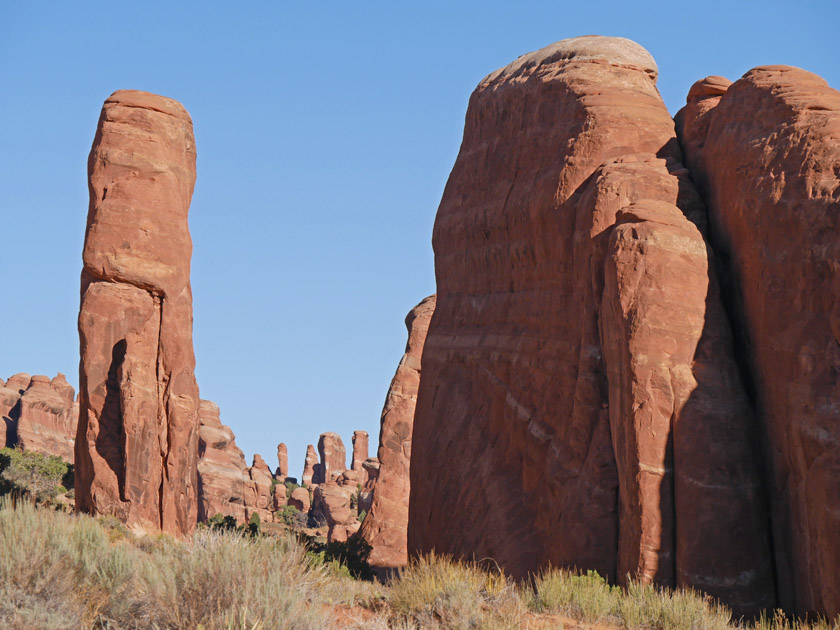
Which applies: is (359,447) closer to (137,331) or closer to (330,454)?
(330,454)

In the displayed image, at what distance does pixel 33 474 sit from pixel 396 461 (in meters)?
15.2

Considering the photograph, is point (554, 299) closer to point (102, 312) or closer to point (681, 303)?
point (681, 303)

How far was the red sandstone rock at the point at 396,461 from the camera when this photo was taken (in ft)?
132

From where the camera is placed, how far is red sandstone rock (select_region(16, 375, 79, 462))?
74.6 meters

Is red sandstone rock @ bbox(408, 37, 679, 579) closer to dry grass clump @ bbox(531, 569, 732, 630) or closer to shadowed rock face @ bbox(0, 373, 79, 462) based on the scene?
dry grass clump @ bbox(531, 569, 732, 630)

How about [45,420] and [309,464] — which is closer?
[45,420]

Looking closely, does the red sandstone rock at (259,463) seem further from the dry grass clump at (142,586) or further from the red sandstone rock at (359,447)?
the dry grass clump at (142,586)

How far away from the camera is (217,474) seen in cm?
6669

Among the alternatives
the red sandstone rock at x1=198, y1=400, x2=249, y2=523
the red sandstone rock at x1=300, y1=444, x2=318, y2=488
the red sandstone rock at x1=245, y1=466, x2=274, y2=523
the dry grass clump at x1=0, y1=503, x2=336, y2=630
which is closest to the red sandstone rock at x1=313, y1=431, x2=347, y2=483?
the red sandstone rock at x1=300, y1=444, x2=318, y2=488

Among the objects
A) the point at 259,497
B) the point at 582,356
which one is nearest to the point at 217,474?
the point at 259,497

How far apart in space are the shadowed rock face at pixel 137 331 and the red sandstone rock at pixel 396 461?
1066 cm

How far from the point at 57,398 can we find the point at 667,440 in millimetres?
71930

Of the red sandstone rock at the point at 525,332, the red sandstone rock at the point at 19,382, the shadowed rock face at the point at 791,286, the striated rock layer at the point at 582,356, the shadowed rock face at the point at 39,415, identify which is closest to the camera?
the shadowed rock face at the point at 791,286

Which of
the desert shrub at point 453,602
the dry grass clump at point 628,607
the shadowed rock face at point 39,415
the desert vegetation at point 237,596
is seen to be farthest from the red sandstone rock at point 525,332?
the shadowed rock face at point 39,415
